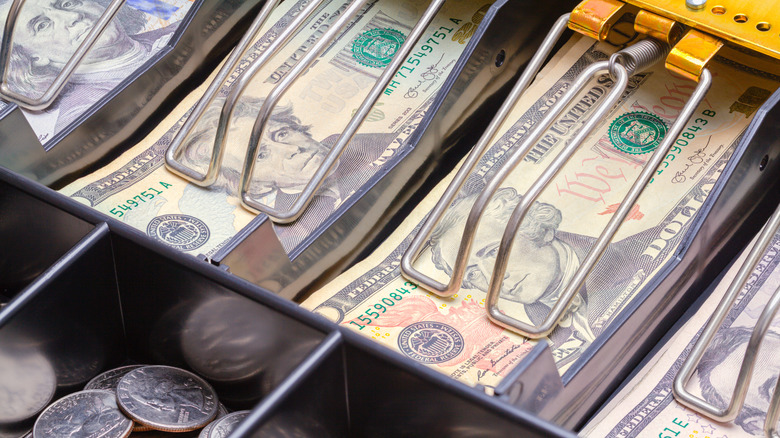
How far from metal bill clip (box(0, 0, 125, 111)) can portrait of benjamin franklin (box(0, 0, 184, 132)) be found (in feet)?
0.05

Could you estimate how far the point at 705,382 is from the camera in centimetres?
92

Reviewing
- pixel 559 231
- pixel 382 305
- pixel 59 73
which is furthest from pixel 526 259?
pixel 59 73

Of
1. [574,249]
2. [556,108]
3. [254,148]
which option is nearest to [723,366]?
[574,249]

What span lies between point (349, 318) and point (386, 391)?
22 centimetres

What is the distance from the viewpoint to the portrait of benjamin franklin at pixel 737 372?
898mm

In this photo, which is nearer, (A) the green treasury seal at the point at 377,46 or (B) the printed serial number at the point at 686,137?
(B) the printed serial number at the point at 686,137

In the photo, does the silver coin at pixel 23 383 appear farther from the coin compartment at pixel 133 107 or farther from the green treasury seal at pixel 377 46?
the green treasury seal at pixel 377 46

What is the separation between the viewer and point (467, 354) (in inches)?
38.4

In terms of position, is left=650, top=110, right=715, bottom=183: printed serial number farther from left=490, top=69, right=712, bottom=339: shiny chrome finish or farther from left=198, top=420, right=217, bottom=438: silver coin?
left=198, top=420, right=217, bottom=438: silver coin

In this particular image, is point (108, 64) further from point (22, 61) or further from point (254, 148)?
point (254, 148)

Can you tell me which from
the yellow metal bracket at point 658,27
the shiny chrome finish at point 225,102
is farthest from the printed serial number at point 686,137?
the shiny chrome finish at point 225,102

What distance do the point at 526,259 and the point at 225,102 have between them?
1.32 feet

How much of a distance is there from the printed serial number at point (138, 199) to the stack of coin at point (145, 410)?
0.26 metres

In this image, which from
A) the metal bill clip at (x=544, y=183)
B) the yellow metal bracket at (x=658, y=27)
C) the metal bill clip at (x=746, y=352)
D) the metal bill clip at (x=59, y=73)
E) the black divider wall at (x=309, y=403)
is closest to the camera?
the black divider wall at (x=309, y=403)
